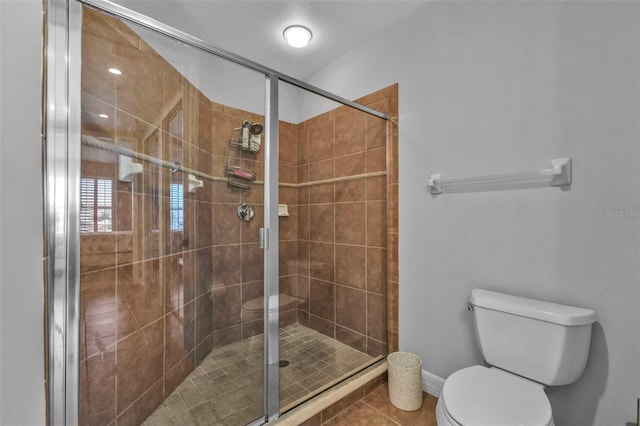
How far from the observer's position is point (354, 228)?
2.05 metres

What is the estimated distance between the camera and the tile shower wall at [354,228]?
1974 mm

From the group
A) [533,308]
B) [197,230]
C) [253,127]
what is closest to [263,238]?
[197,230]

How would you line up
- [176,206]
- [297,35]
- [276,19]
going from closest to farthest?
1. [176,206]
2. [276,19]
3. [297,35]

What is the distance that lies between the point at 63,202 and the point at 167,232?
43 cm

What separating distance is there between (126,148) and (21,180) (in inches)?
→ 16.7

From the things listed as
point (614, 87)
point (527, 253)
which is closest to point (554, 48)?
point (614, 87)

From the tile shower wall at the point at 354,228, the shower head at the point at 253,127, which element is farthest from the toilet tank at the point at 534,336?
the shower head at the point at 253,127

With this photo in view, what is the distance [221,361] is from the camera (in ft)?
4.75

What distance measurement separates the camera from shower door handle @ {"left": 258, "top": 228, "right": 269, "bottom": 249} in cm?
142

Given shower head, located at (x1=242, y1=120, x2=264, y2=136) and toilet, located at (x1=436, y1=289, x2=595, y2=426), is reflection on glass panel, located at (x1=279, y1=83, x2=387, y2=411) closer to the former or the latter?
shower head, located at (x1=242, y1=120, x2=264, y2=136)

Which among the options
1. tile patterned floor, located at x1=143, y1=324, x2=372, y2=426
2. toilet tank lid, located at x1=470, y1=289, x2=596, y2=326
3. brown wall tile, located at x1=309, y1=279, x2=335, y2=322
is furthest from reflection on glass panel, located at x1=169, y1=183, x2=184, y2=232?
toilet tank lid, located at x1=470, y1=289, x2=596, y2=326

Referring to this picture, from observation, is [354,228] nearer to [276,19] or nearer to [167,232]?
[167,232]

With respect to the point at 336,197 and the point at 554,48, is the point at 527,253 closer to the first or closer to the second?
the point at 554,48

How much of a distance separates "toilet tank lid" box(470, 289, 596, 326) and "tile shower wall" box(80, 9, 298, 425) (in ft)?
3.43
